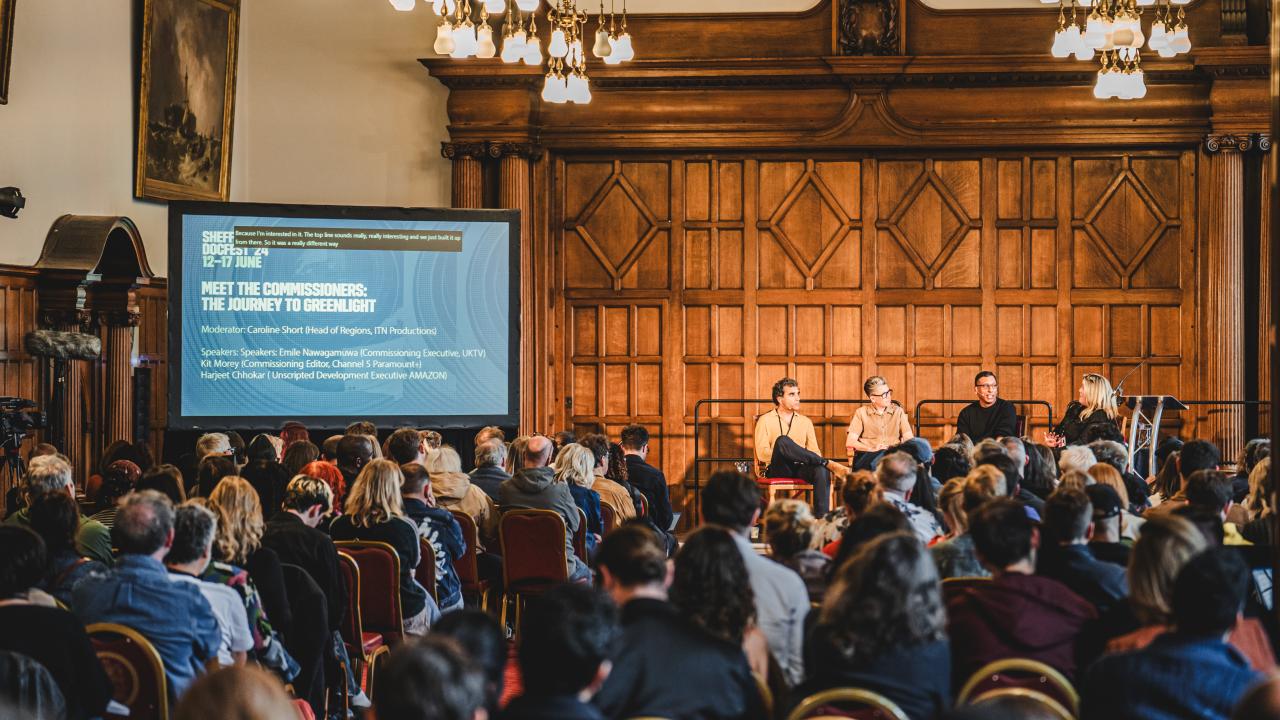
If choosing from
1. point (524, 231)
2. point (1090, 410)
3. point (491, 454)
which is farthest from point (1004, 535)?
point (524, 231)

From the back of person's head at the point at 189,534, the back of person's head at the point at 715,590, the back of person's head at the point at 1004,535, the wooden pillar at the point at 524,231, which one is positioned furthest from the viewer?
the wooden pillar at the point at 524,231

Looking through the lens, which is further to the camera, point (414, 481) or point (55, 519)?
point (414, 481)

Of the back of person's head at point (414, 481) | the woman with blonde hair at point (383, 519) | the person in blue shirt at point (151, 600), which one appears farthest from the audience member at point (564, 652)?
the back of person's head at point (414, 481)

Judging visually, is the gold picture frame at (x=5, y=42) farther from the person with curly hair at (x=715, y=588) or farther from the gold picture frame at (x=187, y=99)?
the person with curly hair at (x=715, y=588)

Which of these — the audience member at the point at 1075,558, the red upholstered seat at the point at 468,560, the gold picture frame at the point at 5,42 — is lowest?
the red upholstered seat at the point at 468,560

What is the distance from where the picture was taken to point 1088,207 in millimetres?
11297

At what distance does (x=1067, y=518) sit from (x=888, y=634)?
1.25 metres

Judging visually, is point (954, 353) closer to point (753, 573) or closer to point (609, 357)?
point (609, 357)

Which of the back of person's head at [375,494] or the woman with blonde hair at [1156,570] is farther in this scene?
the back of person's head at [375,494]

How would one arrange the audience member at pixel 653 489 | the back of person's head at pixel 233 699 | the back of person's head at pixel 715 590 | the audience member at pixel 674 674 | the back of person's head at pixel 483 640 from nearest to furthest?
1. the back of person's head at pixel 233 699
2. the back of person's head at pixel 483 640
3. the audience member at pixel 674 674
4. the back of person's head at pixel 715 590
5. the audience member at pixel 653 489

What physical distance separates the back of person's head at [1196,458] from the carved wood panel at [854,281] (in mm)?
4953

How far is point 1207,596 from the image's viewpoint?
270 cm

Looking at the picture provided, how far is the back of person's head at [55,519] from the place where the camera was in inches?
161

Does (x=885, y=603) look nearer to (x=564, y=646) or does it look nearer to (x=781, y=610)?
(x=781, y=610)
